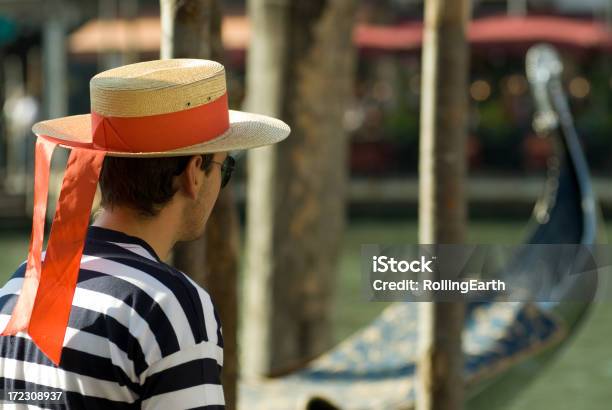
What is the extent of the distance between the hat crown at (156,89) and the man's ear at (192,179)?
0.23 feet

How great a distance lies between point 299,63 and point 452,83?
232cm

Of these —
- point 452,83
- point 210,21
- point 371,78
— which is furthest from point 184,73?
point 371,78

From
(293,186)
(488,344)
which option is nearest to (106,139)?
(488,344)

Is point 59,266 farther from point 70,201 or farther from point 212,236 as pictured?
point 212,236

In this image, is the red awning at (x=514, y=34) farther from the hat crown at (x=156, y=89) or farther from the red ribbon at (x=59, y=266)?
the red ribbon at (x=59, y=266)

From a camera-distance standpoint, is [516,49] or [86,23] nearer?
[516,49]

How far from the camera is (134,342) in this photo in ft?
4.15

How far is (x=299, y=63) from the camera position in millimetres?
5055

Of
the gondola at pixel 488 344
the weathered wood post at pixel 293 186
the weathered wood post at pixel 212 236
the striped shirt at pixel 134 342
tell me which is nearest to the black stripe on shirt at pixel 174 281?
the striped shirt at pixel 134 342

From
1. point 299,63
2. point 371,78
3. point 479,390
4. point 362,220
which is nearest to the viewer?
point 479,390

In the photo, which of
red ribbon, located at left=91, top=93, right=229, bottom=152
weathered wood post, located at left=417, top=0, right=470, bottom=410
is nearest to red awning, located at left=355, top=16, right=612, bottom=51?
weathered wood post, located at left=417, top=0, right=470, bottom=410

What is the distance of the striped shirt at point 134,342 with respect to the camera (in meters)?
1.26

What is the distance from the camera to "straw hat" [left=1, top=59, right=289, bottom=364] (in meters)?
1.35

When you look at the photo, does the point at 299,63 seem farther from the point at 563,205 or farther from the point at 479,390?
the point at 479,390
